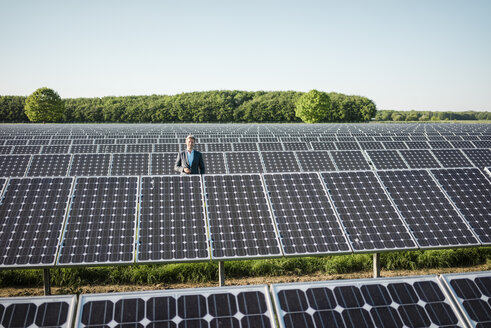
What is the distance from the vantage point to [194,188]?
30.6 feet

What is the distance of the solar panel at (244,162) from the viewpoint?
17.7 meters

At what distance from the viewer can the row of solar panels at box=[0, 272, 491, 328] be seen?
13.8ft

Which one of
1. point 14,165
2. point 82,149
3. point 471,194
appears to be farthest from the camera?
point 82,149

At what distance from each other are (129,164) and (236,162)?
5849 mm

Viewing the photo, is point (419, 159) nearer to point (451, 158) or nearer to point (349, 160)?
point (451, 158)

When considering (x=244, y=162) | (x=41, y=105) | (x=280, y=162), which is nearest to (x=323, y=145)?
(x=280, y=162)

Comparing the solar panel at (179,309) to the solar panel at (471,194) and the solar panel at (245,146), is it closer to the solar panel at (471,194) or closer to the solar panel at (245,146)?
the solar panel at (471,194)

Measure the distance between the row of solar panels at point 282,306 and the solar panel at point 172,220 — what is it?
2983 mm

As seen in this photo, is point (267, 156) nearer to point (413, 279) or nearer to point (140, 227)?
point (140, 227)

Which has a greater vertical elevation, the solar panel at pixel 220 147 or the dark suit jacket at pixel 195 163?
the dark suit jacket at pixel 195 163

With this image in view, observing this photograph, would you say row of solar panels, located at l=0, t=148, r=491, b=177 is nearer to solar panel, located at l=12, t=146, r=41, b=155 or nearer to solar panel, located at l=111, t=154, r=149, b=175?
solar panel, located at l=111, t=154, r=149, b=175

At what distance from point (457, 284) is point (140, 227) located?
21.1ft

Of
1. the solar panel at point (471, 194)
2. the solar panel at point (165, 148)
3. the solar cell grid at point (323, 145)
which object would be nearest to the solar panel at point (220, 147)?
the solar panel at point (165, 148)

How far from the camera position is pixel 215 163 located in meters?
17.9
